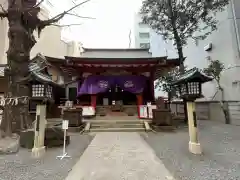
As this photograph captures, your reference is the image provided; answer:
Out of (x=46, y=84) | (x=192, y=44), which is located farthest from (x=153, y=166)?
(x=192, y=44)

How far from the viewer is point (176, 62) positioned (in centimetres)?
1120

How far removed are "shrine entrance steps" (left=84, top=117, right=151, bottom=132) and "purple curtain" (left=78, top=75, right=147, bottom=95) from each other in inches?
114

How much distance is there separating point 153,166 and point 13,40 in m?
6.40

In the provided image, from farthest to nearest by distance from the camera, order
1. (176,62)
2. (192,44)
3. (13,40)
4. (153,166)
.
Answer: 1. (192,44)
2. (176,62)
3. (13,40)
4. (153,166)

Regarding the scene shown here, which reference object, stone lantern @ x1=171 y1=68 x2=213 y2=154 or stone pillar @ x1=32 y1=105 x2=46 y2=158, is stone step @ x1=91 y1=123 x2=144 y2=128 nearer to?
stone lantern @ x1=171 y1=68 x2=213 y2=154

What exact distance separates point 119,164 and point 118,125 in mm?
4926

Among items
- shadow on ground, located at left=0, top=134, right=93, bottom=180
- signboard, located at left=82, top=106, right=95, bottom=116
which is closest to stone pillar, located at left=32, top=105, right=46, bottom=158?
shadow on ground, located at left=0, top=134, right=93, bottom=180

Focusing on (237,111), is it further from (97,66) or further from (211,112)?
(97,66)

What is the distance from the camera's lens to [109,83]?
39.3ft

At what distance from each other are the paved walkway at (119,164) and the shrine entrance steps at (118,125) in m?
2.77

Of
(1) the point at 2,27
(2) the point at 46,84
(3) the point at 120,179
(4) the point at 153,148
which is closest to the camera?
(3) the point at 120,179

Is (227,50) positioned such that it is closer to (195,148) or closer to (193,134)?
(193,134)

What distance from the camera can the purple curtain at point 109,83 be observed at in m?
11.6

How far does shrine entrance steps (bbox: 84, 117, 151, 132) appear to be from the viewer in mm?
8391
